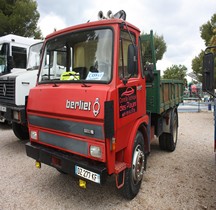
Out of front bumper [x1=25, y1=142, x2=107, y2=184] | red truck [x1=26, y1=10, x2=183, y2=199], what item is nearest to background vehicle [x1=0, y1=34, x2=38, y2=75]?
red truck [x1=26, y1=10, x2=183, y2=199]

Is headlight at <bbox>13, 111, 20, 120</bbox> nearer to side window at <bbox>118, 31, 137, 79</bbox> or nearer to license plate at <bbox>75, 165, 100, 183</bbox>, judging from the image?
license plate at <bbox>75, 165, 100, 183</bbox>

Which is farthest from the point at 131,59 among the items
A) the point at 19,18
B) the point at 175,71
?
the point at 175,71

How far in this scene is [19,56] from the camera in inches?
327

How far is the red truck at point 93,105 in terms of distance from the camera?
281 cm

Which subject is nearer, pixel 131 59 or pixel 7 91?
pixel 131 59

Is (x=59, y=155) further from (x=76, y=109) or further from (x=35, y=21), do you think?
(x=35, y=21)

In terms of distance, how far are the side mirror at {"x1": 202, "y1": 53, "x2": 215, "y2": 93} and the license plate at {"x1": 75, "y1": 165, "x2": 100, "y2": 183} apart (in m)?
1.68

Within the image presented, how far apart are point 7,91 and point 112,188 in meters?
3.72

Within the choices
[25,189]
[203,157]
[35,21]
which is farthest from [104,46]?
[35,21]

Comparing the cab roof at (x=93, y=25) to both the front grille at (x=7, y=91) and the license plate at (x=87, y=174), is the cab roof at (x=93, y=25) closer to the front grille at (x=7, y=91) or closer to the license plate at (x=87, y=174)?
the license plate at (x=87, y=174)

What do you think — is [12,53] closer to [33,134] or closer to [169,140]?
[33,134]

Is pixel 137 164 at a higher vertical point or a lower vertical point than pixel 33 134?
lower

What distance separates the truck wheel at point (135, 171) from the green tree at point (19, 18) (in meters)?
16.7

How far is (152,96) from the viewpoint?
4383mm
